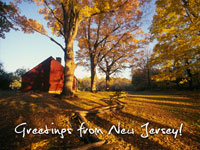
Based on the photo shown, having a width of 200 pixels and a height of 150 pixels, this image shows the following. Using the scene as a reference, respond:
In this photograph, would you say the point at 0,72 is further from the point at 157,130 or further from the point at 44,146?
the point at 157,130

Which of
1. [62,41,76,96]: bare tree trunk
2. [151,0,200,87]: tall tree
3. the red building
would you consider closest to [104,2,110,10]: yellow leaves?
[151,0,200,87]: tall tree

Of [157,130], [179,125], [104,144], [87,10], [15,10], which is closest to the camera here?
[104,144]

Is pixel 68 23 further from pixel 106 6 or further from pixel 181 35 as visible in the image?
pixel 181 35

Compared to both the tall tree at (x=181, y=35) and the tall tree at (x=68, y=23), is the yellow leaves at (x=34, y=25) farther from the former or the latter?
the tall tree at (x=181, y=35)

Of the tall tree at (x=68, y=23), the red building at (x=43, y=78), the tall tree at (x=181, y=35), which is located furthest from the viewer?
the red building at (x=43, y=78)

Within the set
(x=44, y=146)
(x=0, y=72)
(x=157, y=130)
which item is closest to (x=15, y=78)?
(x=0, y=72)

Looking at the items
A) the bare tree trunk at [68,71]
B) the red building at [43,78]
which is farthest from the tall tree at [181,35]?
the red building at [43,78]

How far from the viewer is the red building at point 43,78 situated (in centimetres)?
1496

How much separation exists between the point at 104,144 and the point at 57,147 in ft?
4.34

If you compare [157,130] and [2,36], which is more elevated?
[2,36]

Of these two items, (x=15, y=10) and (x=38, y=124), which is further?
(x=15, y=10)

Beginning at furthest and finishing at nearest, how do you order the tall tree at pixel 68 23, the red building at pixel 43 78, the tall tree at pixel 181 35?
the red building at pixel 43 78 < the tall tree at pixel 68 23 < the tall tree at pixel 181 35

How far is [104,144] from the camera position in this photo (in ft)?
6.81

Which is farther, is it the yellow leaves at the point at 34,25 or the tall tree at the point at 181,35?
the yellow leaves at the point at 34,25
